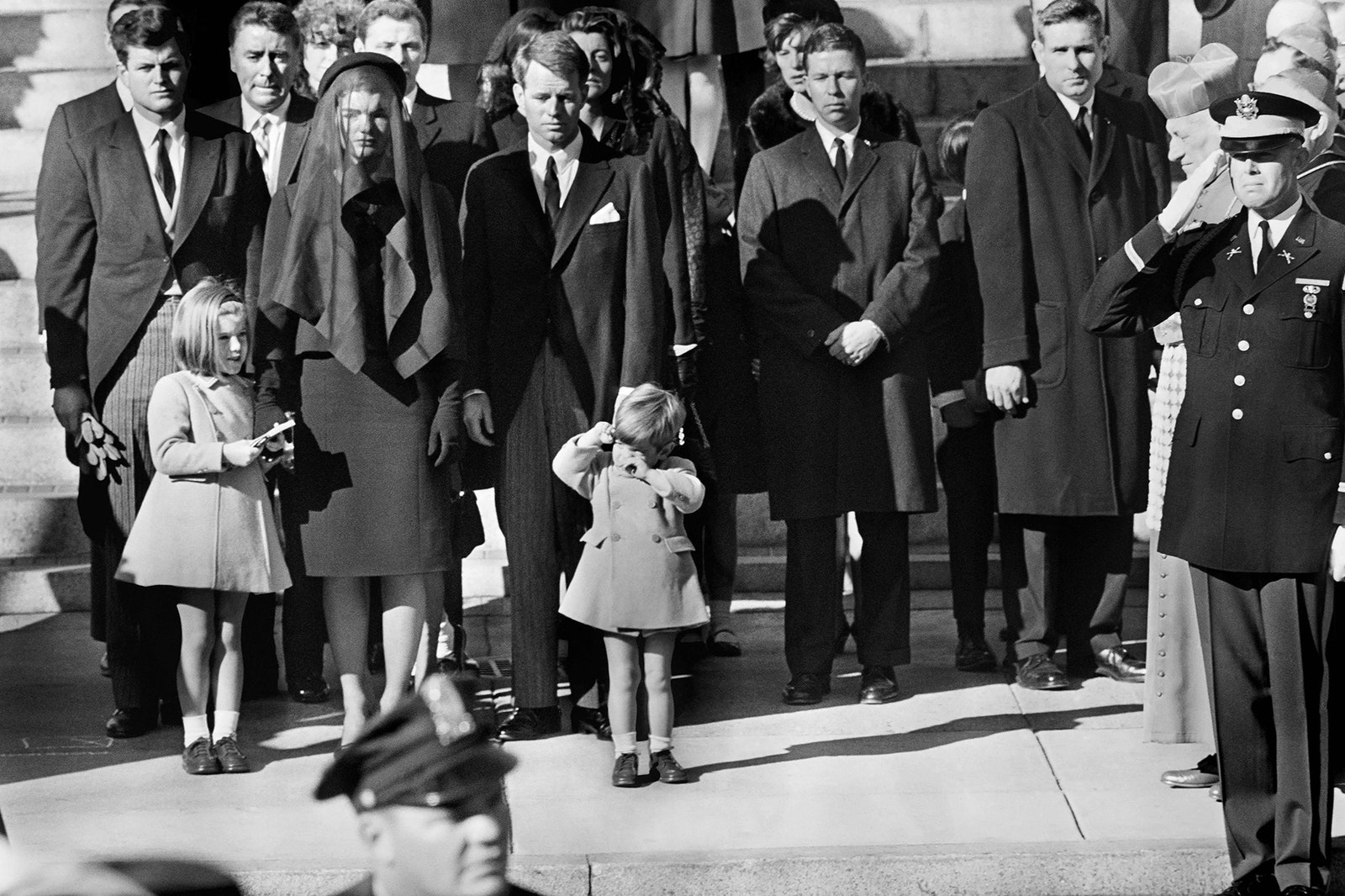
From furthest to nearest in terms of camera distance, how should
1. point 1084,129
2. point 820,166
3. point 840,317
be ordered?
point 1084,129 → point 820,166 → point 840,317

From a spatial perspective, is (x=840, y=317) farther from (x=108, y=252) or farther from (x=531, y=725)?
(x=108, y=252)

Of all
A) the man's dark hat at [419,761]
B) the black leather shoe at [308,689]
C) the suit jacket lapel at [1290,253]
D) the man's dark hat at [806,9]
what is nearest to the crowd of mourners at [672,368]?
the suit jacket lapel at [1290,253]

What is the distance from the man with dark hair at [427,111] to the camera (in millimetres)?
6922

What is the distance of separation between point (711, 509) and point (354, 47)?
1903 millimetres

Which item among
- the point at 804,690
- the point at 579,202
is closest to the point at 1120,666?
the point at 804,690

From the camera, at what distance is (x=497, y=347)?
6.61 metres

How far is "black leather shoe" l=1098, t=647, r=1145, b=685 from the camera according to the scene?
7062mm

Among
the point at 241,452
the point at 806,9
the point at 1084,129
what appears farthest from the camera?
the point at 806,9

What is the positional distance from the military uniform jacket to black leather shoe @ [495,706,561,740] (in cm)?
201

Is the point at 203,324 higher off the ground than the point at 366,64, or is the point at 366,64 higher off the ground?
the point at 366,64

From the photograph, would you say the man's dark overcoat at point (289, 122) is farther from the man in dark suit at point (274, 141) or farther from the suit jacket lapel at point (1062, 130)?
the suit jacket lapel at point (1062, 130)

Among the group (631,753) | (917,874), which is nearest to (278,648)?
(631,753)

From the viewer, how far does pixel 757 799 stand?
5.93 metres

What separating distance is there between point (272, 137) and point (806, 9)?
6.94 feet
